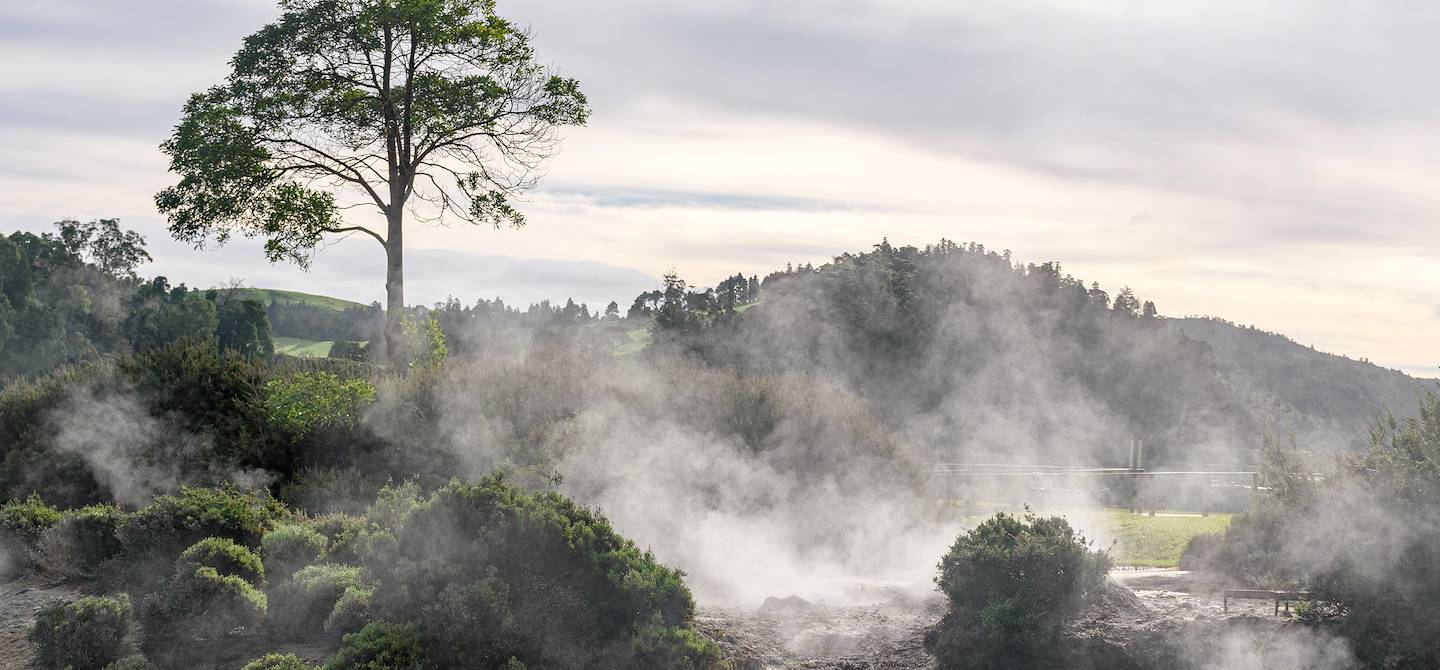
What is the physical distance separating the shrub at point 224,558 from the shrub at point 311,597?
622mm

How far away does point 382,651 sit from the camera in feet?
25.3

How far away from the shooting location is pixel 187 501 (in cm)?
1065

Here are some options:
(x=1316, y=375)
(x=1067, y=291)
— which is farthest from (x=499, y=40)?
(x=1316, y=375)

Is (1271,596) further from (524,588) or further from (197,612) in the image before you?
(197,612)

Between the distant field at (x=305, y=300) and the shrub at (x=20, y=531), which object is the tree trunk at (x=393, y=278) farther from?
the distant field at (x=305, y=300)

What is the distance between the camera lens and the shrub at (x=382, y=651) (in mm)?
7676

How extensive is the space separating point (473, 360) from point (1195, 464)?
2501 cm

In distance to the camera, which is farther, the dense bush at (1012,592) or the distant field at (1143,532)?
the distant field at (1143,532)

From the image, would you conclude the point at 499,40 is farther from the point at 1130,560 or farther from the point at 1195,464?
the point at 1195,464

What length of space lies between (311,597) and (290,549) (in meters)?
1.12

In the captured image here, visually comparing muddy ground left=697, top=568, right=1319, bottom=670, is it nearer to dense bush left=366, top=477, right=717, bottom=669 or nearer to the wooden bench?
the wooden bench

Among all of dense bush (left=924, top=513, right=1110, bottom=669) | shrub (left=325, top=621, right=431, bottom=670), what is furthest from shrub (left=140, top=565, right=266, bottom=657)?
dense bush (left=924, top=513, right=1110, bottom=669)

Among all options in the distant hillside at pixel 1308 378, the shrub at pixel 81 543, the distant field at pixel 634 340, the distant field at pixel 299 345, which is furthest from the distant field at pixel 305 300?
the shrub at pixel 81 543

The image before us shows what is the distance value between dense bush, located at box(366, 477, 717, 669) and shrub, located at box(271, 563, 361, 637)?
0.56 metres
